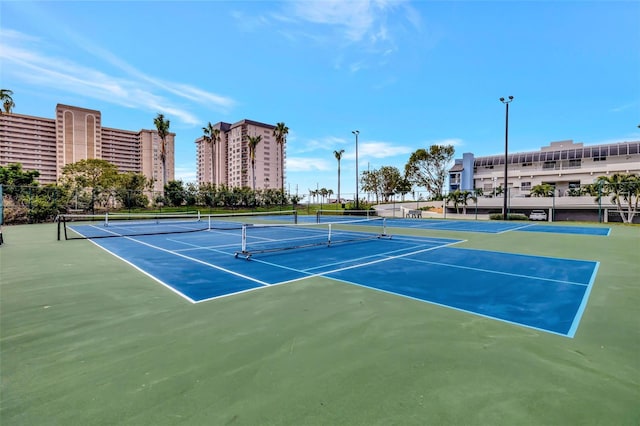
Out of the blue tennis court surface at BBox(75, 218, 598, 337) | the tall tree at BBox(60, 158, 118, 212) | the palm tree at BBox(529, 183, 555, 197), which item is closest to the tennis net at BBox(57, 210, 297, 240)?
the blue tennis court surface at BBox(75, 218, 598, 337)

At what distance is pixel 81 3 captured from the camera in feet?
33.5

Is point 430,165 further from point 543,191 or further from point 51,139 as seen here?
point 51,139

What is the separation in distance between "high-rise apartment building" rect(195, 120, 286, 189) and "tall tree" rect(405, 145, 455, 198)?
57.4 m

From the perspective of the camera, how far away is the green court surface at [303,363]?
7.29ft

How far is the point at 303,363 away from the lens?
2.93m

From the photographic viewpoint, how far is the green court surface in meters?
2.22

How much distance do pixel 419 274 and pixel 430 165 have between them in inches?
2243

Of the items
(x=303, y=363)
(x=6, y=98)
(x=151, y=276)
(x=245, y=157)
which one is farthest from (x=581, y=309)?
(x=245, y=157)

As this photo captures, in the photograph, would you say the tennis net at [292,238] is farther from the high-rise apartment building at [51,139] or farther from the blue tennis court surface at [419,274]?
the high-rise apartment building at [51,139]

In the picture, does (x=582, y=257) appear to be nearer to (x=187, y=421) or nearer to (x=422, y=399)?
(x=422, y=399)

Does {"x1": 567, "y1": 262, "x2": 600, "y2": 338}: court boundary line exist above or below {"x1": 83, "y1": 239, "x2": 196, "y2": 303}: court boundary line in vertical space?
below

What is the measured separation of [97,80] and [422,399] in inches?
1735

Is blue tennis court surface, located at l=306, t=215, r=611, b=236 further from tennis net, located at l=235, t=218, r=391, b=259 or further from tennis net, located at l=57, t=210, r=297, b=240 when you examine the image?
tennis net, located at l=57, t=210, r=297, b=240

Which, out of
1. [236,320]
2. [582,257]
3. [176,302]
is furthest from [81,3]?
[582,257]
